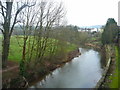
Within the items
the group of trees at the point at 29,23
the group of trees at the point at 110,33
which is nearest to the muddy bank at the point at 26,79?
the group of trees at the point at 29,23

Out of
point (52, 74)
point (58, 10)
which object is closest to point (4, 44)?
point (52, 74)

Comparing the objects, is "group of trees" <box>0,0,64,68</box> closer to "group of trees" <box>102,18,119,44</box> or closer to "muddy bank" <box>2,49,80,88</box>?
"muddy bank" <box>2,49,80,88</box>

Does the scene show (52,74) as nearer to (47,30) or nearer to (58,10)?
(47,30)

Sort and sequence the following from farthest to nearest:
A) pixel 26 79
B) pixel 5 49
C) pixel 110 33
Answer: pixel 110 33 → pixel 5 49 → pixel 26 79

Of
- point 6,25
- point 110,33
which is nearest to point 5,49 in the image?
point 6,25

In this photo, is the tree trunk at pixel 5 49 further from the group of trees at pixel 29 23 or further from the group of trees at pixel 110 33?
the group of trees at pixel 110 33

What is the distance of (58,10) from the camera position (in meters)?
24.6

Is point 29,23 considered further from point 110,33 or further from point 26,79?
point 110,33

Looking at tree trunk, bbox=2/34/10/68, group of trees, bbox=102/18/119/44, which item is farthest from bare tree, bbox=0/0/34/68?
group of trees, bbox=102/18/119/44

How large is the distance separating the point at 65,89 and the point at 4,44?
317 inches

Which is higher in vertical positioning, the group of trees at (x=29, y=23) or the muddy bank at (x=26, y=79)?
the group of trees at (x=29, y=23)

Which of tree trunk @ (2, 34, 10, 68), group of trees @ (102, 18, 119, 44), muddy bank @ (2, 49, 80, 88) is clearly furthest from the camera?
group of trees @ (102, 18, 119, 44)

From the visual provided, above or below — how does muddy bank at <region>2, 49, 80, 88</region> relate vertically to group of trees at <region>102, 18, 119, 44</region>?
below

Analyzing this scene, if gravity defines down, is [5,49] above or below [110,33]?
below
